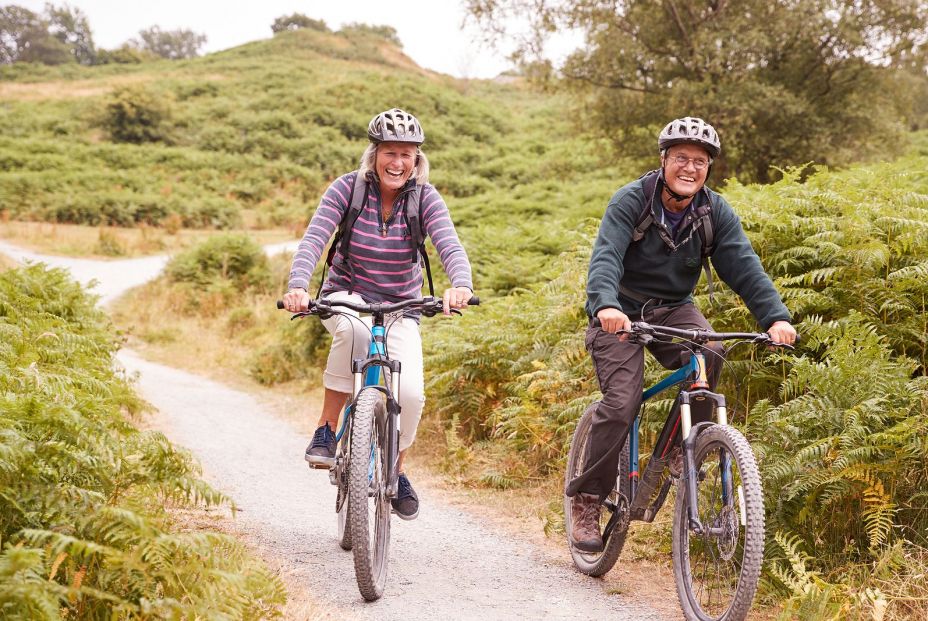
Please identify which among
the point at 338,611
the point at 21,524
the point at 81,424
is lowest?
the point at 338,611

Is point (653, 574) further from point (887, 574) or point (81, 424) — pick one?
point (81, 424)

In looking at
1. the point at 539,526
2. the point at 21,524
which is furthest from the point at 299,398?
the point at 21,524

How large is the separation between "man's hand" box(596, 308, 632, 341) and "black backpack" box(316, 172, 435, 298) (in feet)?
3.79

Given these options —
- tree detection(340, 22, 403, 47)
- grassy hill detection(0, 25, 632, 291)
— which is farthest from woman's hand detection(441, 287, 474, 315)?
tree detection(340, 22, 403, 47)

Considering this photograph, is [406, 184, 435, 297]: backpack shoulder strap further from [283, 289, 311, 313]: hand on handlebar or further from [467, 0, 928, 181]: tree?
[467, 0, 928, 181]: tree

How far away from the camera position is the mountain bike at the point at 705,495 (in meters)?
3.66

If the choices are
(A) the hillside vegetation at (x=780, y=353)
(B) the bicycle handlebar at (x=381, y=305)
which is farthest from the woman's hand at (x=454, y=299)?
(A) the hillside vegetation at (x=780, y=353)

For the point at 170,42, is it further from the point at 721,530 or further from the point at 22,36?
the point at 721,530

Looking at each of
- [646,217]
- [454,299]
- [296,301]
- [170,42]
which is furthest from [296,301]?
[170,42]

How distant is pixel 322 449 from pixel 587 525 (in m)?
1.63

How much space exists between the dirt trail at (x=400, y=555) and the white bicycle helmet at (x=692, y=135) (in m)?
2.51

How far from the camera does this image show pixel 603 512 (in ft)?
16.7

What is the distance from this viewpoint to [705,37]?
15781mm

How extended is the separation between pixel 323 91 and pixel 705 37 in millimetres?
36264
